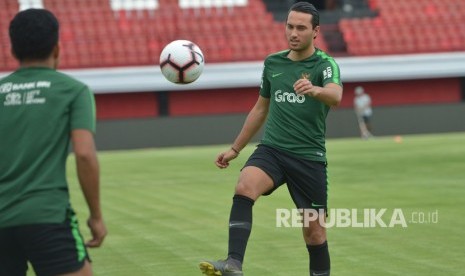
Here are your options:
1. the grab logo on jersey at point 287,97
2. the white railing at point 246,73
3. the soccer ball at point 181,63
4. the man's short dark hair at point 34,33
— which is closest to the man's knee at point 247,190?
the grab logo on jersey at point 287,97

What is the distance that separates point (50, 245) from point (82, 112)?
0.69 meters

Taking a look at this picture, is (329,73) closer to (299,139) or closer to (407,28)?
(299,139)

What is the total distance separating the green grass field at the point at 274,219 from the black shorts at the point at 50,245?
4.68m

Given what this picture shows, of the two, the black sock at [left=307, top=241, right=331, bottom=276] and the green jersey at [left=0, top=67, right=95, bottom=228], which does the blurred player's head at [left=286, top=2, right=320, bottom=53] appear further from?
the green jersey at [left=0, top=67, right=95, bottom=228]

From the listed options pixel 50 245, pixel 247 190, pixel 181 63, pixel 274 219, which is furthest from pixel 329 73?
pixel 274 219

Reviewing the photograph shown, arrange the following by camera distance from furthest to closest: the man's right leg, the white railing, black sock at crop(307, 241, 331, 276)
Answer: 1. the white railing
2. black sock at crop(307, 241, 331, 276)
3. the man's right leg

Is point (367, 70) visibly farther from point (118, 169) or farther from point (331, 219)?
point (331, 219)

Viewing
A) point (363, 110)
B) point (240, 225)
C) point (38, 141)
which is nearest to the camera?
point (38, 141)

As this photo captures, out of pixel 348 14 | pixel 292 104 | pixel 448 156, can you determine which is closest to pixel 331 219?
pixel 292 104

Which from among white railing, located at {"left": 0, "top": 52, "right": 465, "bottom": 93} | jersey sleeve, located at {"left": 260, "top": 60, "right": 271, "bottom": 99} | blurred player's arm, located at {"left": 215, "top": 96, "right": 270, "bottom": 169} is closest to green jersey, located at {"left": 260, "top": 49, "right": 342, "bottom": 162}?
jersey sleeve, located at {"left": 260, "top": 60, "right": 271, "bottom": 99}

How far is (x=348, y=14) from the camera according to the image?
143 feet
